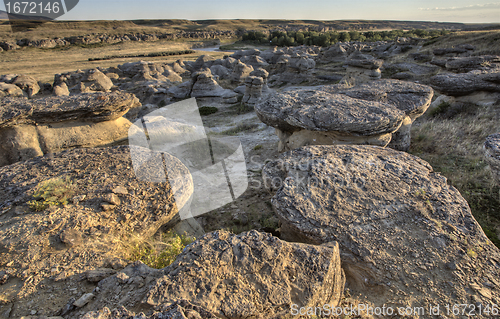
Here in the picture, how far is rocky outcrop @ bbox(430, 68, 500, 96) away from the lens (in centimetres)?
923

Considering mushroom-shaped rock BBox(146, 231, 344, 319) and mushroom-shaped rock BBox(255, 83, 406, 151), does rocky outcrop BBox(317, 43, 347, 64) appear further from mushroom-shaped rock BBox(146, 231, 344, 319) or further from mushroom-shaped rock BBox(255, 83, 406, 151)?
mushroom-shaped rock BBox(146, 231, 344, 319)

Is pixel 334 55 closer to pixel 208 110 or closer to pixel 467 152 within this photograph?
pixel 208 110

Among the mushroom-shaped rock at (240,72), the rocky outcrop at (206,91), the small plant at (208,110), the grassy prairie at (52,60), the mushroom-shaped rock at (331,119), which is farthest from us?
the grassy prairie at (52,60)

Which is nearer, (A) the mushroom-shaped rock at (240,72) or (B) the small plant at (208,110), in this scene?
(B) the small plant at (208,110)

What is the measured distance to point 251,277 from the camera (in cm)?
259

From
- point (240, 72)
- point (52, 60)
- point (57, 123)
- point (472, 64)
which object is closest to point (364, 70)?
point (472, 64)

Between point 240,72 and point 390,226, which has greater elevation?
point 240,72

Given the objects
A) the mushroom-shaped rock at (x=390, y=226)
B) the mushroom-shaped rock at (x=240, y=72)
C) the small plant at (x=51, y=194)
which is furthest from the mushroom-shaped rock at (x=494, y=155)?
the mushroom-shaped rock at (x=240, y=72)

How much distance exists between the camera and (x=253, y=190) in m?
6.74

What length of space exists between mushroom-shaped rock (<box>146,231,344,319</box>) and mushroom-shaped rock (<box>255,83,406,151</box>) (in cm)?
368

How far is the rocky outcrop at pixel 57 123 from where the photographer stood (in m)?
6.05

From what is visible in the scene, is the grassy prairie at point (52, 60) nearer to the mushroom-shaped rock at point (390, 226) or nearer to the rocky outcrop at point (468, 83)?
the mushroom-shaped rock at point (390, 226)

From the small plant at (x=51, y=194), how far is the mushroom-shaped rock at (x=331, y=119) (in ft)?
16.0

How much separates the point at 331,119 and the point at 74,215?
17.2 feet
